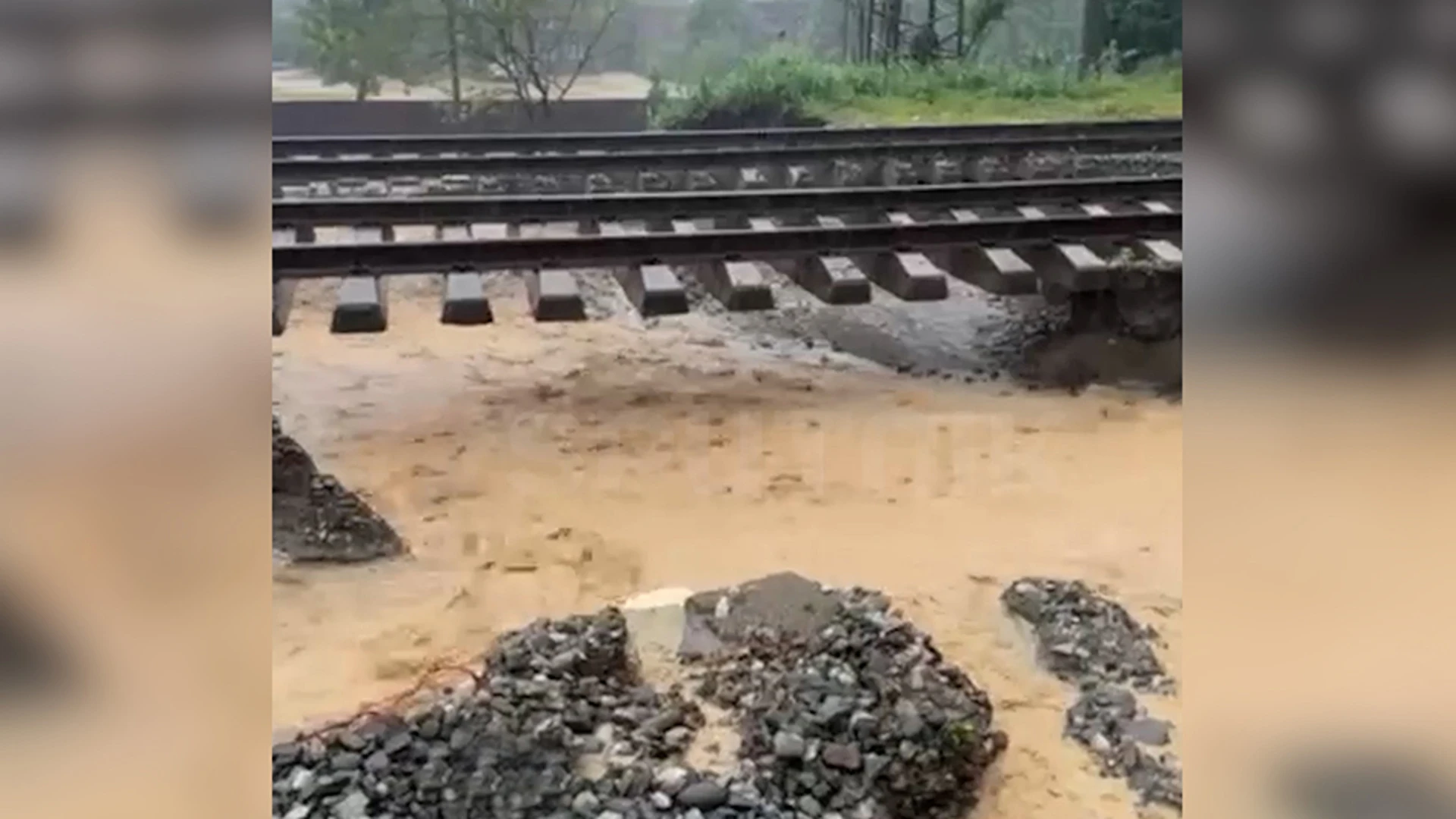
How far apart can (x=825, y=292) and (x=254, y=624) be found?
179 centimetres

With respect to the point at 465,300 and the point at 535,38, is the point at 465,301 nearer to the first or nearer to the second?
the point at 465,300

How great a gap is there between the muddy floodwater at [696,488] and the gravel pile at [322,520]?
0.03 meters

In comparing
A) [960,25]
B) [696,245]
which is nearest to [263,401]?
[696,245]

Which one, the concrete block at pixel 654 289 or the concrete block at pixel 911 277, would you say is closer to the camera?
the concrete block at pixel 654 289

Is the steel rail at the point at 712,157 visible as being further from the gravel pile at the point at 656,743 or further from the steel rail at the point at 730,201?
the gravel pile at the point at 656,743

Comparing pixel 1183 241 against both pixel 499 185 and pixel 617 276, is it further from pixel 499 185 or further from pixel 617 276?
pixel 499 185

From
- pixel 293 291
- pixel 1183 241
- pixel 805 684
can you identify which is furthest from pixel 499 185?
pixel 1183 241

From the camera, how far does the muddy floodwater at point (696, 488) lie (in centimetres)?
158

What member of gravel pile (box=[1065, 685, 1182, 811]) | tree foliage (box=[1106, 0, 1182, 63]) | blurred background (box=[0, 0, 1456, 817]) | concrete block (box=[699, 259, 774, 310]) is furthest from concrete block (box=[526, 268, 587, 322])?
blurred background (box=[0, 0, 1456, 817])

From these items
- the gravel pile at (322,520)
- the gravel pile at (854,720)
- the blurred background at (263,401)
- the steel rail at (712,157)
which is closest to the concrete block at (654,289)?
the steel rail at (712,157)

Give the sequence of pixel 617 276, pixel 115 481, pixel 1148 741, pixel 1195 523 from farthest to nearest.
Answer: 1. pixel 617 276
2. pixel 1148 741
3. pixel 1195 523
4. pixel 115 481

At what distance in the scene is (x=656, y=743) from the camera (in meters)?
1.37

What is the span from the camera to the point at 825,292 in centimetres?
244

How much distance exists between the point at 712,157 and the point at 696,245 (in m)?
0.74
